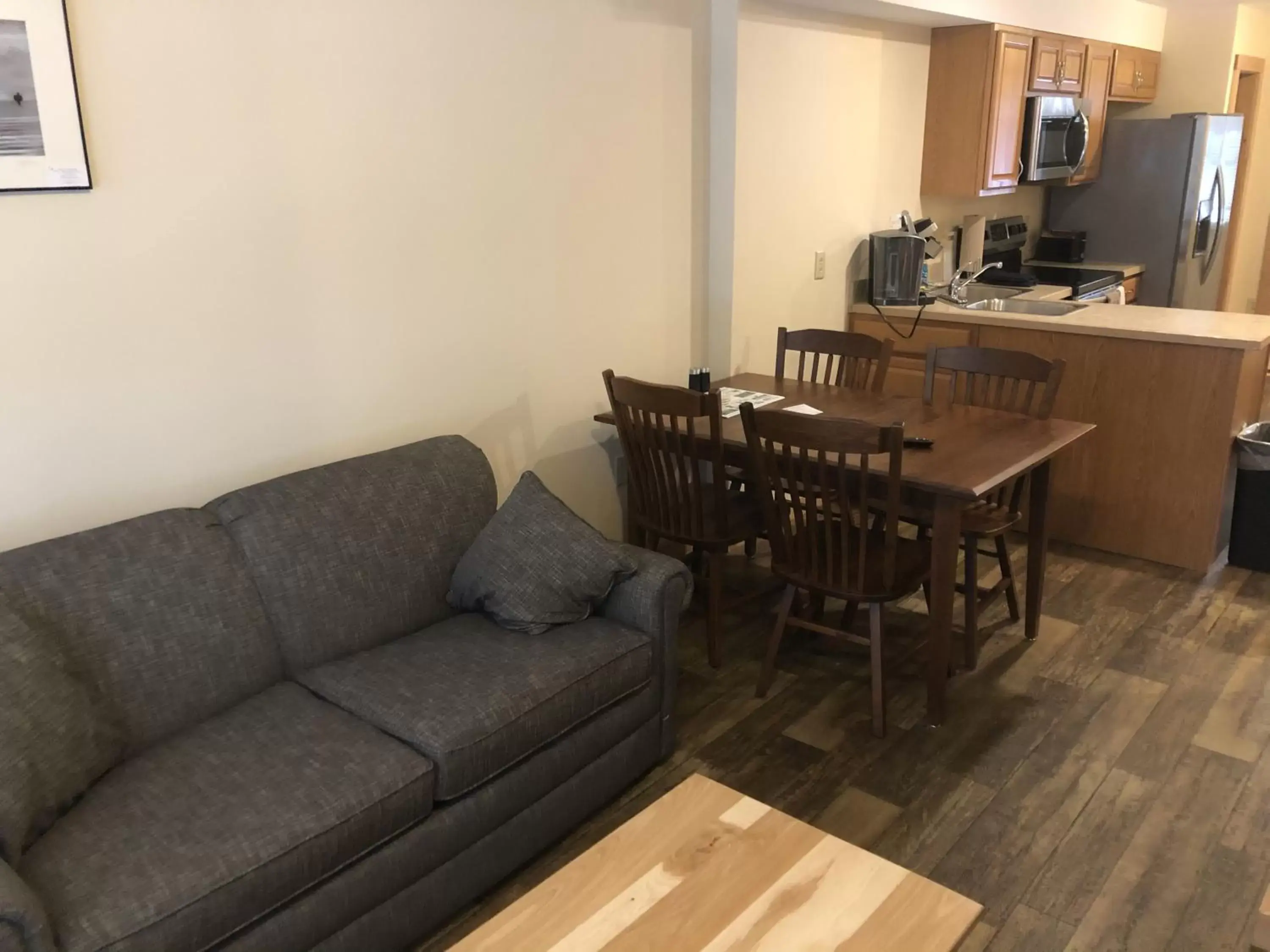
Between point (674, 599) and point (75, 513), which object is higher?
point (75, 513)

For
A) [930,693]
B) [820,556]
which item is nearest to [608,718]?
[820,556]

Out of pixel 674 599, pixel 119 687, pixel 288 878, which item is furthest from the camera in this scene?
pixel 674 599

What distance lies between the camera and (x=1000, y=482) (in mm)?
2598

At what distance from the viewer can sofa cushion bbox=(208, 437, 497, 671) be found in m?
2.31

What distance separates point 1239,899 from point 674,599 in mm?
1429

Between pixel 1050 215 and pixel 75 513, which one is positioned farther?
pixel 1050 215

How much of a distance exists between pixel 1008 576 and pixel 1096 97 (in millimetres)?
3405

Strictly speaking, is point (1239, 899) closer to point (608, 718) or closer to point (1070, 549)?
point (608, 718)

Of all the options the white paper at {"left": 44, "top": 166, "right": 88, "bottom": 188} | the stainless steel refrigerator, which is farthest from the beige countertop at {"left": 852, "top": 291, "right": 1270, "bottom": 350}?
the white paper at {"left": 44, "top": 166, "right": 88, "bottom": 188}

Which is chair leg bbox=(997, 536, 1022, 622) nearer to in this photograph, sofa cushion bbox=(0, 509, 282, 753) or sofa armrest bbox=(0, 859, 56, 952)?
sofa cushion bbox=(0, 509, 282, 753)

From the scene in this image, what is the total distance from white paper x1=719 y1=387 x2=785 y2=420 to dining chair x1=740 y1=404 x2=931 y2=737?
41cm

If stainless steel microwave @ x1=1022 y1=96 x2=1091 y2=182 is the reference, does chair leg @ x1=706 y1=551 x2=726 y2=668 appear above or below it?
below

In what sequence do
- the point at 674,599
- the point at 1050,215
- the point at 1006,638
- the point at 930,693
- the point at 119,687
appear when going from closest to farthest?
the point at 119,687
the point at 674,599
the point at 930,693
the point at 1006,638
the point at 1050,215

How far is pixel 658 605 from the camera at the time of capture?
249cm
